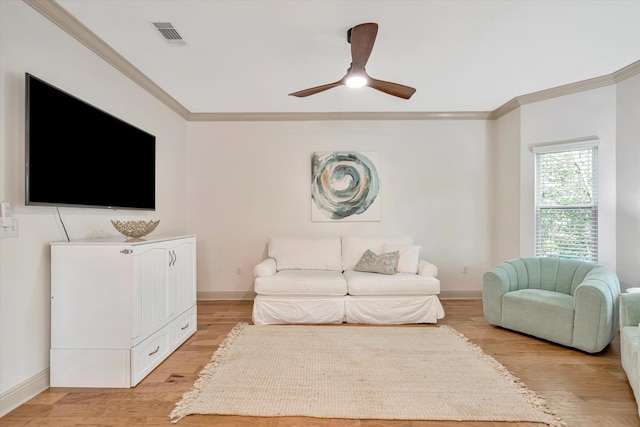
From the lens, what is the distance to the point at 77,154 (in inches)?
89.4

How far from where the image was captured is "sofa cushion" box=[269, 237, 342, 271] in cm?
399

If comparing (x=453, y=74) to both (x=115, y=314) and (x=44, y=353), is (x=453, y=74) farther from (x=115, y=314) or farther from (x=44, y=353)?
(x=44, y=353)

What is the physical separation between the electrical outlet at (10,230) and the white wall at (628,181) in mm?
5140

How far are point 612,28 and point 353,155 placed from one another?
2.76m

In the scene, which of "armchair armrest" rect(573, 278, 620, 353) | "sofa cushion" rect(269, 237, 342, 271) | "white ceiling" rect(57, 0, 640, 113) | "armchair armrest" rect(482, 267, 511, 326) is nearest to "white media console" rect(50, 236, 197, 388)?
"white ceiling" rect(57, 0, 640, 113)

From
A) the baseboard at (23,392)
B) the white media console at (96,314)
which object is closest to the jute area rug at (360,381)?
the white media console at (96,314)

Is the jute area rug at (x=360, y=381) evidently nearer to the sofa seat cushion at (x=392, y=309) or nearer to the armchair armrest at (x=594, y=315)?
the sofa seat cushion at (x=392, y=309)

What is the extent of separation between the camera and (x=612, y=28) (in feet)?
7.95

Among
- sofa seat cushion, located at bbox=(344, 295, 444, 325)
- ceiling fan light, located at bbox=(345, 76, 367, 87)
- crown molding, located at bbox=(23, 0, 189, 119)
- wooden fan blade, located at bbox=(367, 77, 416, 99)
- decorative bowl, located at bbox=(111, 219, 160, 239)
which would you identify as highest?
crown molding, located at bbox=(23, 0, 189, 119)

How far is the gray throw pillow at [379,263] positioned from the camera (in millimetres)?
3678

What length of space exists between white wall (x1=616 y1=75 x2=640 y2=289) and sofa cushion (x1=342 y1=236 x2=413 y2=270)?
2.15m

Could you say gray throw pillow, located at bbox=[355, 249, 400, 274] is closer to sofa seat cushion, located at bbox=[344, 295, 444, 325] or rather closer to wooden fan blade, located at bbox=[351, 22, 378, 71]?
sofa seat cushion, located at bbox=[344, 295, 444, 325]

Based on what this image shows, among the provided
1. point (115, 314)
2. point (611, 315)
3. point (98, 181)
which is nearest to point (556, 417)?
point (611, 315)

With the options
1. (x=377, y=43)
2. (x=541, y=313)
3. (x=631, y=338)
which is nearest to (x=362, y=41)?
(x=377, y=43)
